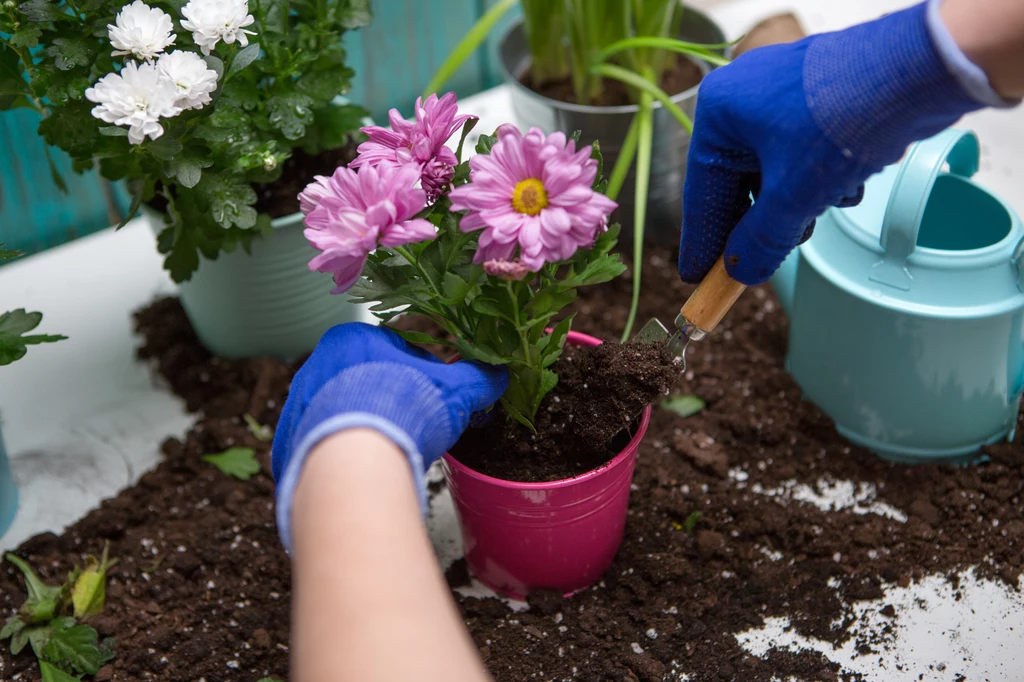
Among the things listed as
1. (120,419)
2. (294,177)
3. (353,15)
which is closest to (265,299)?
(294,177)

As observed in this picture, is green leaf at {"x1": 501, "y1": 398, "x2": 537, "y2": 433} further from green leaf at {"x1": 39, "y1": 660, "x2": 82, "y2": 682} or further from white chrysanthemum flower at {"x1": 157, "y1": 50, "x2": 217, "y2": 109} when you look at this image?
green leaf at {"x1": 39, "y1": 660, "x2": 82, "y2": 682}

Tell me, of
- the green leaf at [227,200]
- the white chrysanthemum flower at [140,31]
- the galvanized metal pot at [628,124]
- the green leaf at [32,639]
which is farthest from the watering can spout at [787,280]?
A: the green leaf at [32,639]

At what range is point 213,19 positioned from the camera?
0.91m

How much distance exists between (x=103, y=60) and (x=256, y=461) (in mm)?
544

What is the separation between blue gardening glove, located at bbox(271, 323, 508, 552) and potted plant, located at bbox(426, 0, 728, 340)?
19.6 inches

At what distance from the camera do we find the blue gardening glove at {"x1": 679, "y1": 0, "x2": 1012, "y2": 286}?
2.42 ft

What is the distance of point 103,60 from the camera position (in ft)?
3.27

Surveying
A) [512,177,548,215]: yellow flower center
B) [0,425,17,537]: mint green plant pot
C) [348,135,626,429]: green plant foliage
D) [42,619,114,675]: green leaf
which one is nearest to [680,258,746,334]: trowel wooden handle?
[348,135,626,429]: green plant foliage

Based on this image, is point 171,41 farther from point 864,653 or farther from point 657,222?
point 864,653

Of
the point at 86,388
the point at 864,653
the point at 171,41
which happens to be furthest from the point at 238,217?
the point at 864,653

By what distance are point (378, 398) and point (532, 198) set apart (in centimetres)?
21

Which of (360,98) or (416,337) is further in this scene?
(360,98)

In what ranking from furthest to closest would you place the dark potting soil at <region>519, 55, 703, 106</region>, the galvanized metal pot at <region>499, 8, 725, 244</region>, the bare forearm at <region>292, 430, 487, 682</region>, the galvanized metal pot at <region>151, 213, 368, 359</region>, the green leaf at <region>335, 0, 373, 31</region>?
the dark potting soil at <region>519, 55, 703, 106</region>
the galvanized metal pot at <region>499, 8, 725, 244</region>
the galvanized metal pot at <region>151, 213, 368, 359</region>
the green leaf at <region>335, 0, 373, 31</region>
the bare forearm at <region>292, 430, 487, 682</region>

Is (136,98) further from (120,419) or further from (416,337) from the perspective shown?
(120,419)
